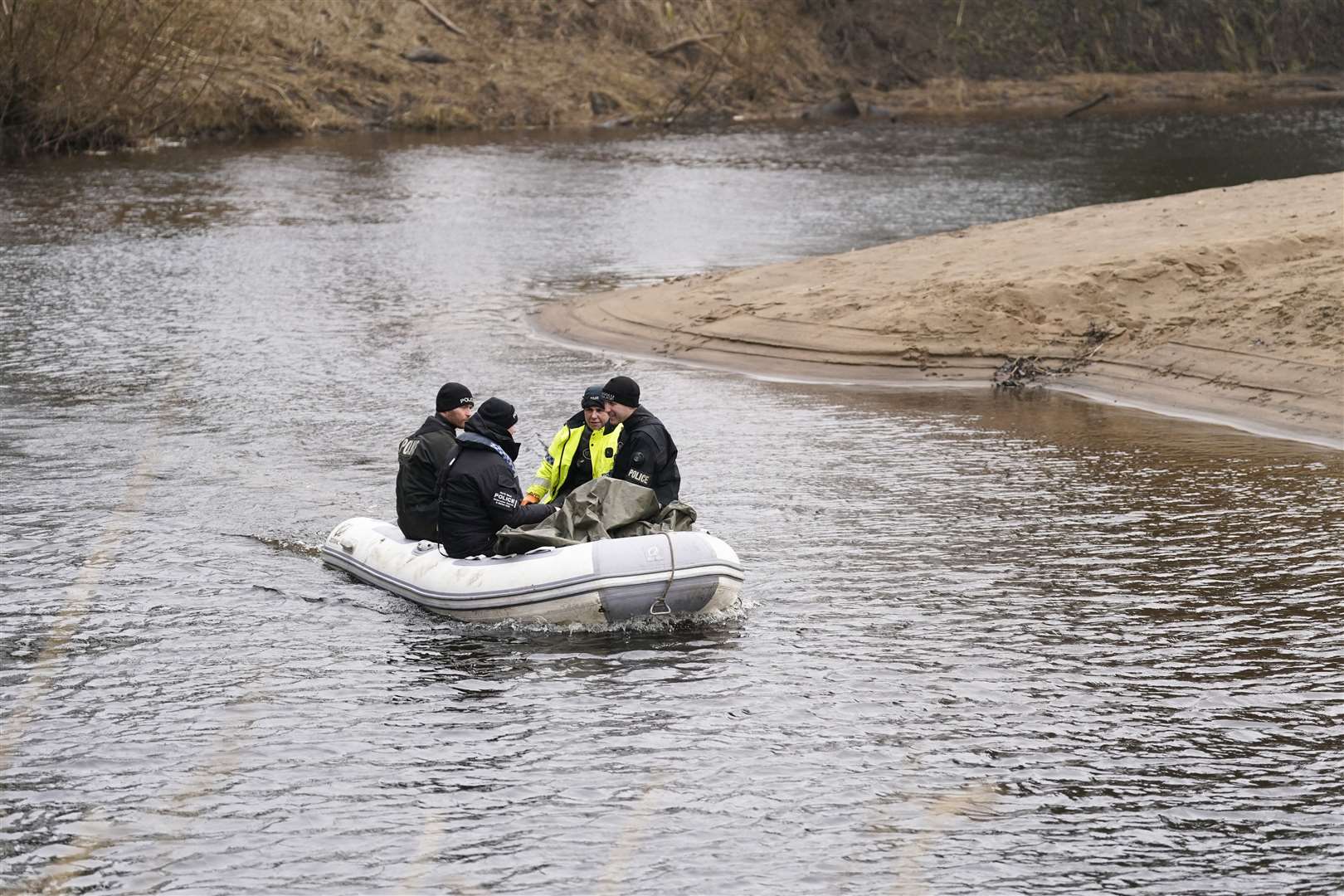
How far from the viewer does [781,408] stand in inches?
714

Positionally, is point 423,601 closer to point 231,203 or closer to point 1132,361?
point 1132,361

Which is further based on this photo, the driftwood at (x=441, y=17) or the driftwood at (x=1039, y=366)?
the driftwood at (x=441, y=17)

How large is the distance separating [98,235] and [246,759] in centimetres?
2382

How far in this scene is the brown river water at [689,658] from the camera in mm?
8148

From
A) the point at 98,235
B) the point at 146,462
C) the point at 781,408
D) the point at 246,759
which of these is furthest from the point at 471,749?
the point at 98,235

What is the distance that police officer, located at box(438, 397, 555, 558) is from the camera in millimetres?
11297

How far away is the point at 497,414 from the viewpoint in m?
11.3

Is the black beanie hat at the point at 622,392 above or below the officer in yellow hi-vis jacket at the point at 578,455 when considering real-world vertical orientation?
above

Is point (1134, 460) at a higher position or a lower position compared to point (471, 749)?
higher

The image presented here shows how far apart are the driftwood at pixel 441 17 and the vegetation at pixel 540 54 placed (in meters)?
0.09

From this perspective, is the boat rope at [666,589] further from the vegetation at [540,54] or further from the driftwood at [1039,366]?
the vegetation at [540,54]

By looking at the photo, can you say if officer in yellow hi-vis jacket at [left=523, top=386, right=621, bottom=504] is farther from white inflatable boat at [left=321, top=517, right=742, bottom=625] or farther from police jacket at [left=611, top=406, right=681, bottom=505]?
white inflatable boat at [left=321, top=517, right=742, bottom=625]

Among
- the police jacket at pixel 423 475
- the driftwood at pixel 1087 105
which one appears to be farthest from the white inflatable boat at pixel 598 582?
the driftwood at pixel 1087 105

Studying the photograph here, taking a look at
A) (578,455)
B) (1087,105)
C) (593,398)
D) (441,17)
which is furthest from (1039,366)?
(441,17)
